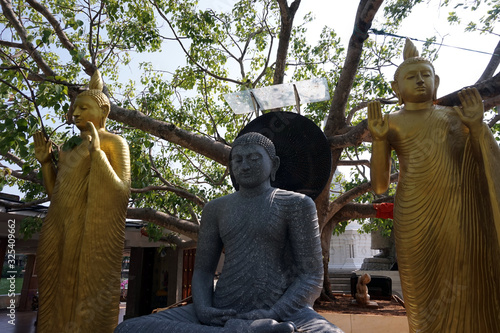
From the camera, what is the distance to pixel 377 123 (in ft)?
9.50

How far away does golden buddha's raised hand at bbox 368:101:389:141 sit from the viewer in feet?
9.41

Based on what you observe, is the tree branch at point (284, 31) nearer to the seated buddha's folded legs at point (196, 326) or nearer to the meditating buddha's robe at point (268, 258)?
the meditating buddha's robe at point (268, 258)

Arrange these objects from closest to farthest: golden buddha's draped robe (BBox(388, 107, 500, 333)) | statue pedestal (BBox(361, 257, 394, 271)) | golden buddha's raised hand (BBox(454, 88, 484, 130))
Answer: golden buddha's draped robe (BBox(388, 107, 500, 333)) < golden buddha's raised hand (BBox(454, 88, 484, 130)) < statue pedestal (BBox(361, 257, 394, 271))

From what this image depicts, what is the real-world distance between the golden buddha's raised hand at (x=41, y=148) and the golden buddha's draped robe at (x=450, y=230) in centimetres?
316

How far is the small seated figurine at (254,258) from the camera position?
6.99ft

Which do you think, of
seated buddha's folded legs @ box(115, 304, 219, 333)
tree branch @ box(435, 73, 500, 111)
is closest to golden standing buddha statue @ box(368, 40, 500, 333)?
tree branch @ box(435, 73, 500, 111)

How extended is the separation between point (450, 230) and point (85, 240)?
2707 mm

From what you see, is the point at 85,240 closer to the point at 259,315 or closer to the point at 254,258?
the point at 254,258

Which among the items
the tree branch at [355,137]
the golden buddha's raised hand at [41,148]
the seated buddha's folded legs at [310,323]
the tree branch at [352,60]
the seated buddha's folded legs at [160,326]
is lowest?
the seated buddha's folded legs at [160,326]

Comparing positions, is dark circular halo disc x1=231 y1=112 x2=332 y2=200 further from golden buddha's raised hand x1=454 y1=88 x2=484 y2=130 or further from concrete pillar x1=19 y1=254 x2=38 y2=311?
concrete pillar x1=19 y1=254 x2=38 y2=311

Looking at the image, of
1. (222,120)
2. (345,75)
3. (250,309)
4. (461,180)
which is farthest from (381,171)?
(222,120)

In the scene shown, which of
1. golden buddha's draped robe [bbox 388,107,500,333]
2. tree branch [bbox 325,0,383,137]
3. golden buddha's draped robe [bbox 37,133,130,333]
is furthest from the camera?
tree branch [bbox 325,0,383,137]

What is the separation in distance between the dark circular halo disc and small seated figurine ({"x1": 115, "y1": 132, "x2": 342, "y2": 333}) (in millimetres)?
818

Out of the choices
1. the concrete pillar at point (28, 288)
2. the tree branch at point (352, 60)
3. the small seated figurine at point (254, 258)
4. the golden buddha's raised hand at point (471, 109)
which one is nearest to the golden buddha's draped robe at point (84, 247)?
the small seated figurine at point (254, 258)
